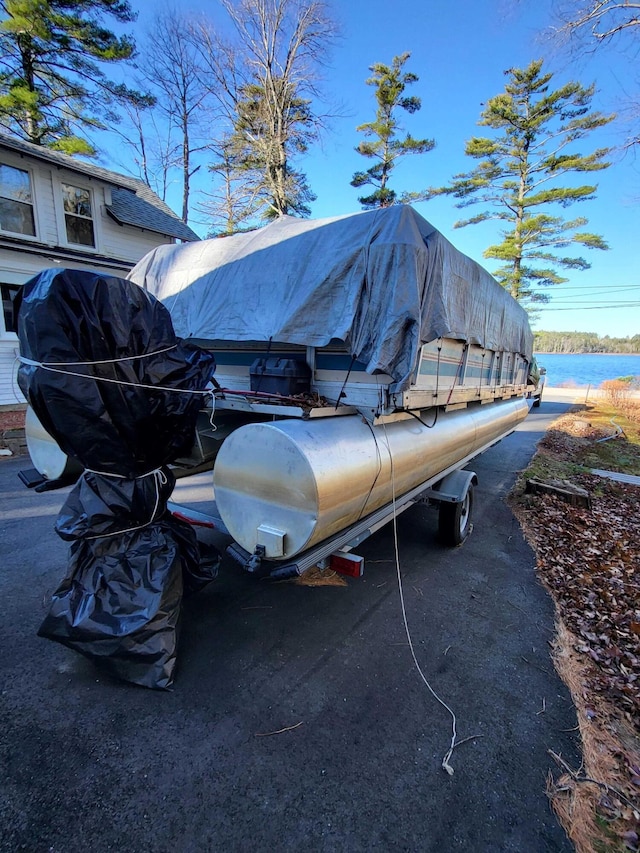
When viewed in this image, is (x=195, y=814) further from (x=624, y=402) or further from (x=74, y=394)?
(x=624, y=402)

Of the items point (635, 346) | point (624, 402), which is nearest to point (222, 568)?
point (624, 402)

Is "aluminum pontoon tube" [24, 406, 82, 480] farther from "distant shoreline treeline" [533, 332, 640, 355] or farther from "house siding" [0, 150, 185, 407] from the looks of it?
"distant shoreline treeline" [533, 332, 640, 355]

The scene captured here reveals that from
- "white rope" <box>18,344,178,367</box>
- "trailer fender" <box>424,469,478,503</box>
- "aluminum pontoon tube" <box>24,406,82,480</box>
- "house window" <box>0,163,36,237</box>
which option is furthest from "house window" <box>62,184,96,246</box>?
"trailer fender" <box>424,469,478,503</box>

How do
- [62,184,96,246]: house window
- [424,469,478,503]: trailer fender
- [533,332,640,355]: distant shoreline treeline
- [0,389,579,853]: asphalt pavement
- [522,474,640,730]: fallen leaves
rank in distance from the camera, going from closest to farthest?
[0,389,579,853]: asphalt pavement
[522,474,640,730]: fallen leaves
[424,469,478,503]: trailer fender
[62,184,96,246]: house window
[533,332,640,355]: distant shoreline treeline

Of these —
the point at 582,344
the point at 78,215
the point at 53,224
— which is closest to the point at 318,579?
the point at 53,224

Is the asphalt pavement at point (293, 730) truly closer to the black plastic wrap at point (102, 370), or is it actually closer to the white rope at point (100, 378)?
the black plastic wrap at point (102, 370)

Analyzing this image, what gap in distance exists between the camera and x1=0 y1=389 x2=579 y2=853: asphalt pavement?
1736 mm

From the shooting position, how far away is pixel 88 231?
12.0 metres

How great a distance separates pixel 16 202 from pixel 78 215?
1.54 meters

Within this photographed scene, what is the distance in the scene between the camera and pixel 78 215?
11648 mm

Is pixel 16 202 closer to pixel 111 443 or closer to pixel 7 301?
pixel 7 301

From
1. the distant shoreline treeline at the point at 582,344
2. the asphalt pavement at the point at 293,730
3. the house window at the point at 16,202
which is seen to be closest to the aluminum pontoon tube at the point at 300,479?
the asphalt pavement at the point at 293,730

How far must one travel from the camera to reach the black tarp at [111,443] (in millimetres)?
2203

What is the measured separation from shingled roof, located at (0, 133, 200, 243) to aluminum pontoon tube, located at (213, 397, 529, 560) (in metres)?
10.7
